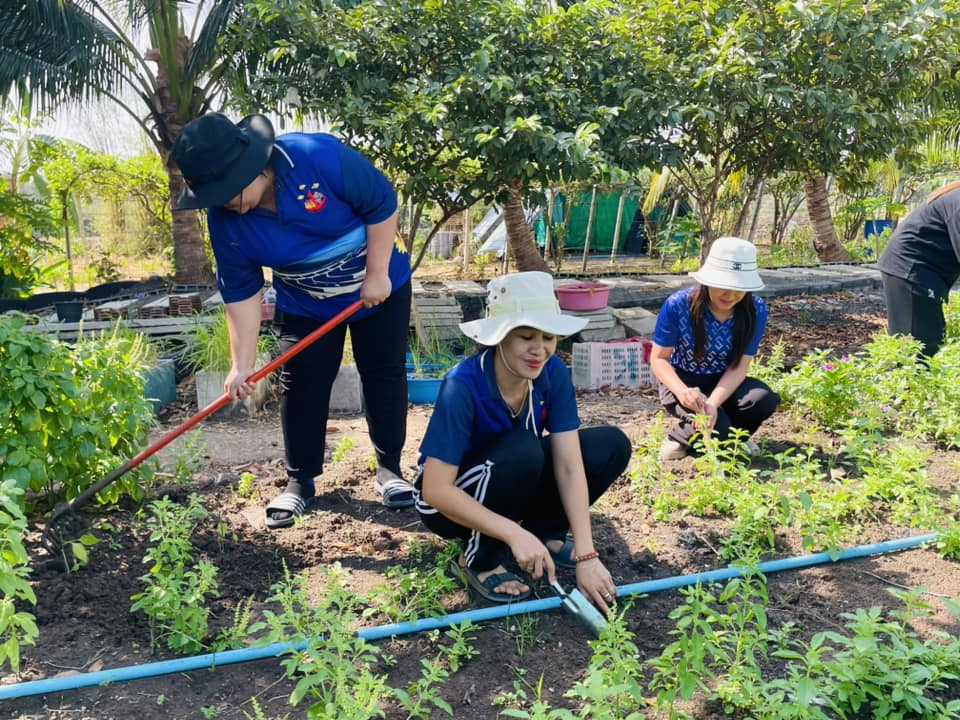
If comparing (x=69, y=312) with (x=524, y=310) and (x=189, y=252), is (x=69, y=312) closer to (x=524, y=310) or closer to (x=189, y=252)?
(x=189, y=252)

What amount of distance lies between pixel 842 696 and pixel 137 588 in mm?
2155

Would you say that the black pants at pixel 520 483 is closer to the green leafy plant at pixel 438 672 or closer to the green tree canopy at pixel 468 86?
the green leafy plant at pixel 438 672

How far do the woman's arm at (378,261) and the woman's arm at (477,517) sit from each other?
32.7 inches

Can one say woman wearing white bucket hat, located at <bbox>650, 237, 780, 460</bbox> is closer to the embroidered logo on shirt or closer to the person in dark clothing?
the person in dark clothing

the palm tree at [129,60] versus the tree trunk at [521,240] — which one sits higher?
the palm tree at [129,60]

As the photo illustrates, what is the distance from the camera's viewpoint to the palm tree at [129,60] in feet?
25.9

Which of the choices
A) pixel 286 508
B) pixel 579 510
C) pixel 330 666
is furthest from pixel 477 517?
pixel 286 508

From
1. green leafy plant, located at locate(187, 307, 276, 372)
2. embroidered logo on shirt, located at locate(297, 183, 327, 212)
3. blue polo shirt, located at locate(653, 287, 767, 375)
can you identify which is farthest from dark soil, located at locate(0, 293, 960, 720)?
embroidered logo on shirt, located at locate(297, 183, 327, 212)

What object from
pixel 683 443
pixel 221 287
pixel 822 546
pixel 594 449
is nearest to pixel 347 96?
pixel 221 287

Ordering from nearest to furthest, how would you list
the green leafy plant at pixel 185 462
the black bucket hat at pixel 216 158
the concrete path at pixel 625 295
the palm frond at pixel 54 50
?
the black bucket hat at pixel 216 158, the green leafy plant at pixel 185 462, the concrete path at pixel 625 295, the palm frond at pixel 54 50

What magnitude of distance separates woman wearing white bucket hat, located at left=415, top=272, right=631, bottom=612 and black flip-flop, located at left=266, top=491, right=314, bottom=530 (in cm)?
77

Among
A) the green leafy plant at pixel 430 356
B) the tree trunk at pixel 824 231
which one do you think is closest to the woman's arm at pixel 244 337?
the green leafy plant at pixel 430 356

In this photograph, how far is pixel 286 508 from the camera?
3.31 m

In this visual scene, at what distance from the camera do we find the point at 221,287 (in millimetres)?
3025
